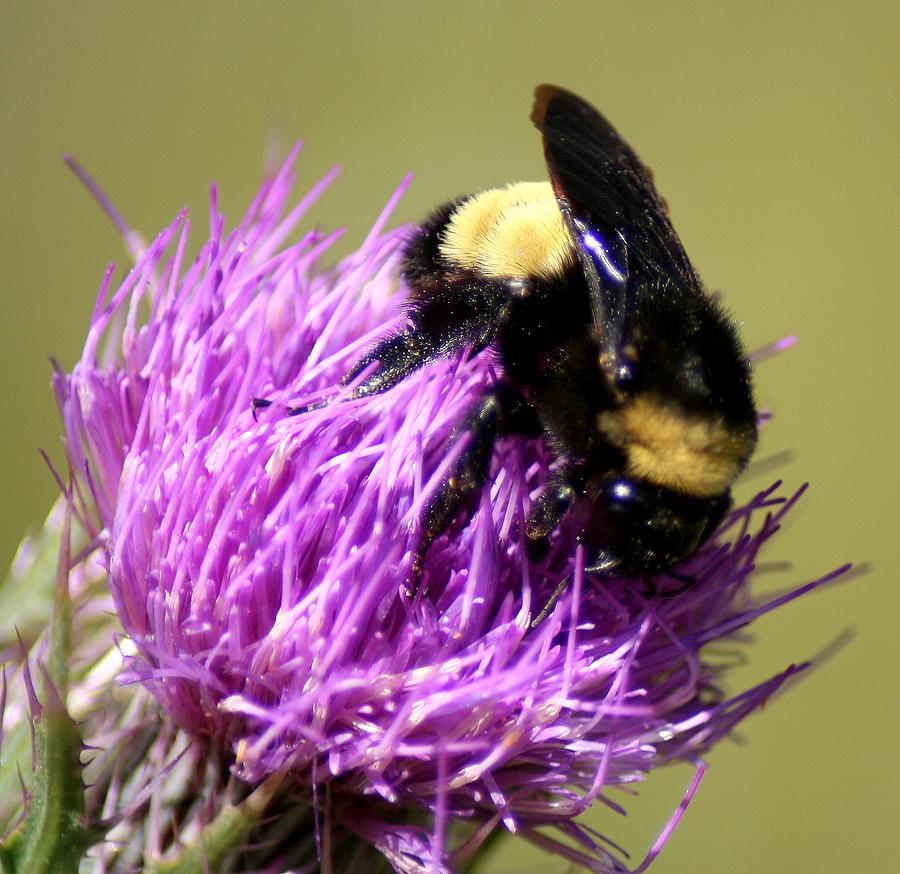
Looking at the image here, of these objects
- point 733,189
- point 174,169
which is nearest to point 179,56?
point 174,169

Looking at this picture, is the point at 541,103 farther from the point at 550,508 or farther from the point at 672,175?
the point at 672,175

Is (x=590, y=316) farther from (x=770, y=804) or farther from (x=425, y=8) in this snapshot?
(x=425, y=8)

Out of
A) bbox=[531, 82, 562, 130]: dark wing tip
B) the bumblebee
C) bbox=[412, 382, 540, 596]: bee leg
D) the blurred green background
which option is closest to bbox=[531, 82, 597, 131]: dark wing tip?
bbox=[531, 82, 562, 130]: dark wing tip

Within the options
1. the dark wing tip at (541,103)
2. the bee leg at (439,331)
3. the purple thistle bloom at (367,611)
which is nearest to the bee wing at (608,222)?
the dark wing tip at (541,103)

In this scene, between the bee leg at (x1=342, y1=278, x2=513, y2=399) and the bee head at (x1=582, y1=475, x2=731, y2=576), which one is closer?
the bee head at (x1=582, y1=475, x2=731, y2=576)

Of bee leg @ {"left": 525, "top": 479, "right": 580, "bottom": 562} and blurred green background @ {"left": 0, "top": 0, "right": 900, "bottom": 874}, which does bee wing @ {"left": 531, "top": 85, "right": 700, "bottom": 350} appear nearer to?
bee leg @ {"left": 525, "top": 479, "right": 580, "bottom": 562}

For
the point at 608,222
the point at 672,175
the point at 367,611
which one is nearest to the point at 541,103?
the point at 608,222

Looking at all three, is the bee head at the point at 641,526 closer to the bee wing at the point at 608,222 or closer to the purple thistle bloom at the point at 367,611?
the purple thistle bloom at the point at 367,611
